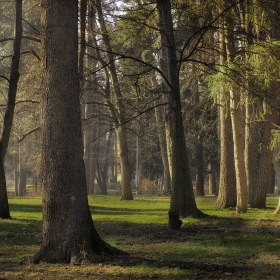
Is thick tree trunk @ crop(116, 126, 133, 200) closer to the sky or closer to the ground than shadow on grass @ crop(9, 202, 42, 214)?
closer to the sky

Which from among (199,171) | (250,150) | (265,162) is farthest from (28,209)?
(199,171)

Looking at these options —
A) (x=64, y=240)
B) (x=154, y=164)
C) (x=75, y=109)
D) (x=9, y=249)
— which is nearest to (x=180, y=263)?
(x=64, y=240)

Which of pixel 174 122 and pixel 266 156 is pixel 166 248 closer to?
pixel 174 122

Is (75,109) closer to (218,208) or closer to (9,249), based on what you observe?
(9,249)

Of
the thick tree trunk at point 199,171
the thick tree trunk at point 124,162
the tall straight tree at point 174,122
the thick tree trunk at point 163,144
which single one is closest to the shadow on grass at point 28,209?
the thick tree trunk at point 124,162

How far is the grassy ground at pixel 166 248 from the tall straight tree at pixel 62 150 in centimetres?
45

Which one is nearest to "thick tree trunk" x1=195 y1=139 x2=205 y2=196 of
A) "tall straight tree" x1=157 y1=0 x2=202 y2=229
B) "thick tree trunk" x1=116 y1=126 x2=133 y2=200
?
"thick tree trunk" x1=116 y1=126 x2=133 y2=200

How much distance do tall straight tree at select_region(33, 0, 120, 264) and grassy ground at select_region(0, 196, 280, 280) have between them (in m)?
0.45

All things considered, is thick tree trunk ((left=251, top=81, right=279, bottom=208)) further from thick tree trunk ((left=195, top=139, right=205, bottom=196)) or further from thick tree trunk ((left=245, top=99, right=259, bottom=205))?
thick tree trunk ((left=195, top=139, right=205, bottom=196))

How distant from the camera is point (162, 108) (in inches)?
1553

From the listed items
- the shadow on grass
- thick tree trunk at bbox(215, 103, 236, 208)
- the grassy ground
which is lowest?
the grassy ground

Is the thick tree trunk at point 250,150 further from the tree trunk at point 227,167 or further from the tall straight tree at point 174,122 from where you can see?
the tall straight tree at point 174,122

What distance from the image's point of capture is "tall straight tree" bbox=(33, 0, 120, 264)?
893 cm

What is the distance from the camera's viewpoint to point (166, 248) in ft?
37.3
